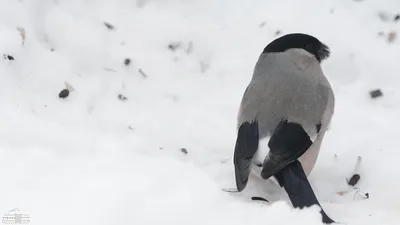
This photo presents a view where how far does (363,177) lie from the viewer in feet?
→ 10.3

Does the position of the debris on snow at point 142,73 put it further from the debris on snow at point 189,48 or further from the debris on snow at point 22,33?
the debris on snow at point 22,33

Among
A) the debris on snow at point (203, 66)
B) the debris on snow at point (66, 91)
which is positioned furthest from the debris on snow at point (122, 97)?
the debris on snow at point (203, 66)

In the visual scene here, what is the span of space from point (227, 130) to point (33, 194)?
136 cm

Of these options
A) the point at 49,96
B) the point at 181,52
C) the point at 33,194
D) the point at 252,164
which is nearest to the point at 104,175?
the point at 33,194

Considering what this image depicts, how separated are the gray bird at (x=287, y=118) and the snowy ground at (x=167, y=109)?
6.4 inches

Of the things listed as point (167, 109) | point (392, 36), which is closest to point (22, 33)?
point (167, 109)

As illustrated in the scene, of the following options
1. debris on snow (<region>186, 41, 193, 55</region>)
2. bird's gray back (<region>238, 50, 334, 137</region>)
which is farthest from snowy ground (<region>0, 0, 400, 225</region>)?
bird's gray back (<region>238, 50, 334, 137</region>)

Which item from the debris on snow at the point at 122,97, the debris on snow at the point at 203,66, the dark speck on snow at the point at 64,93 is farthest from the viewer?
the debris on snow at the point at 203,66

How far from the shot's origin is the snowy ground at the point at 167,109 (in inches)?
102

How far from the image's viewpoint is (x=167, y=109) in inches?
146

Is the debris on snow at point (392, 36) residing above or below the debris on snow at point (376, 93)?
above

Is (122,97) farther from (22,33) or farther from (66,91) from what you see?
(22,33)

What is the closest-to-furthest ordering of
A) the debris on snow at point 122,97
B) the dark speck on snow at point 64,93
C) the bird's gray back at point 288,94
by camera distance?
the bird's gray back at point 288,94 → the dark speck on snow at point 64,93 → the debris on snow at point 122,97

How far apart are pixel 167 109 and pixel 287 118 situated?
93 cm
